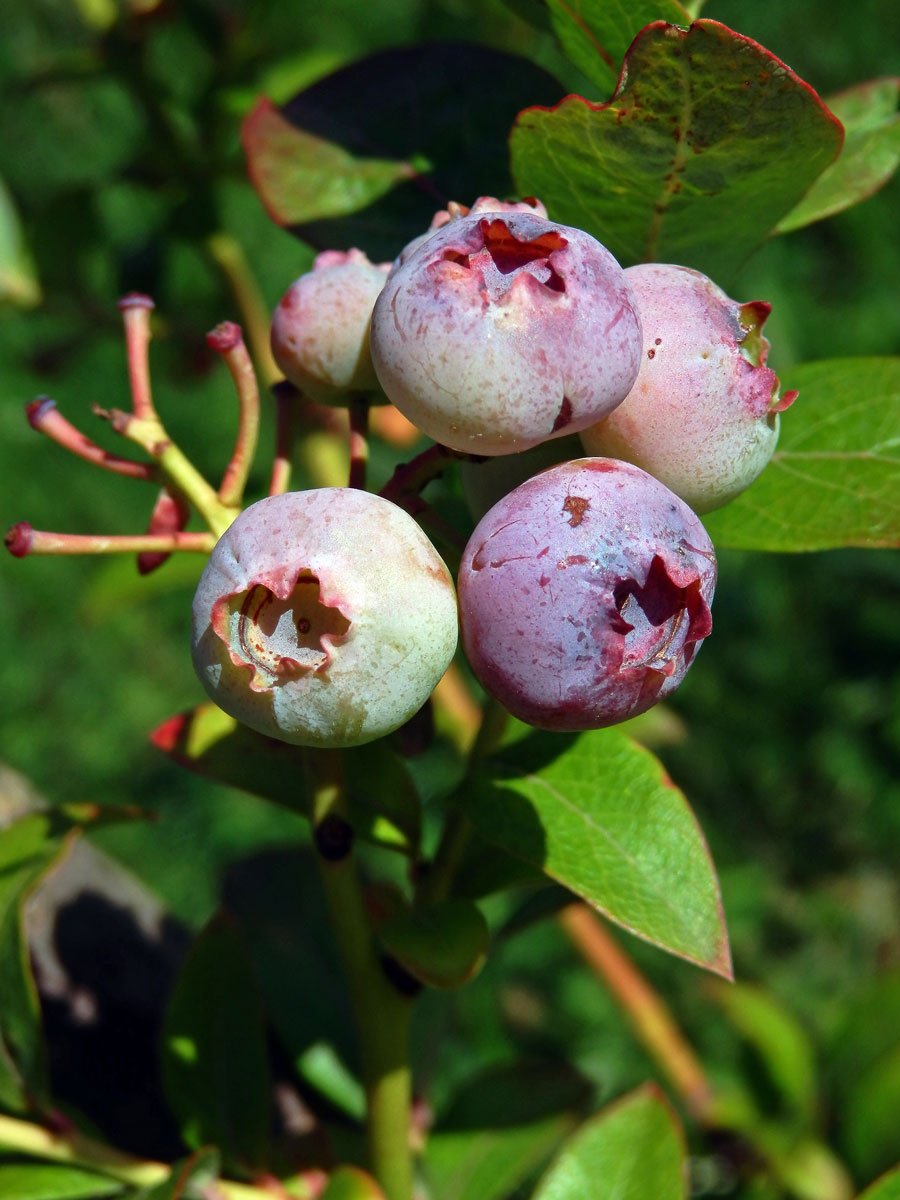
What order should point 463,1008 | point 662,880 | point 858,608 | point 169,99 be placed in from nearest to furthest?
point 662,880 → point 169,99 → point 463,1008 → point 858,608

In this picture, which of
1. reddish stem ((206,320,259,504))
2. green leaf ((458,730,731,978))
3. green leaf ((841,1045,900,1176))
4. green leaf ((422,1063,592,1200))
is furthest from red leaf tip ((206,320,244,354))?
green leaf ((841,1045,900,1176))

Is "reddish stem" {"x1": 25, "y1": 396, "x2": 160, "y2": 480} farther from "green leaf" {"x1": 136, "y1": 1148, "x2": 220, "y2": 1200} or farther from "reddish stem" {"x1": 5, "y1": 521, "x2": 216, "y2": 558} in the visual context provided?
"green leaf" {"x1": 136, "y1": 1148, "x2": 220, "y2": 1200}

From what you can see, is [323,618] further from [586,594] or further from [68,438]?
[68,438]

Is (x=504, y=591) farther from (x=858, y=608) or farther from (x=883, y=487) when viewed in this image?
(x=858, y=608)

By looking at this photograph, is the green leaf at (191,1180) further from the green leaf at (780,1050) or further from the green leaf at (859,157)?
the green leaf at (780,1050)

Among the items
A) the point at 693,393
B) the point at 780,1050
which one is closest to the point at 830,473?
the point at 693,393

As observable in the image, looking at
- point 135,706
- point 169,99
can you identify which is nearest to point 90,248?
point 169,99

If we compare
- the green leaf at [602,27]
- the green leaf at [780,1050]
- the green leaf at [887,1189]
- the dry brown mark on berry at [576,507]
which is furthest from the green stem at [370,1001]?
the green leaf at [780,1050]
